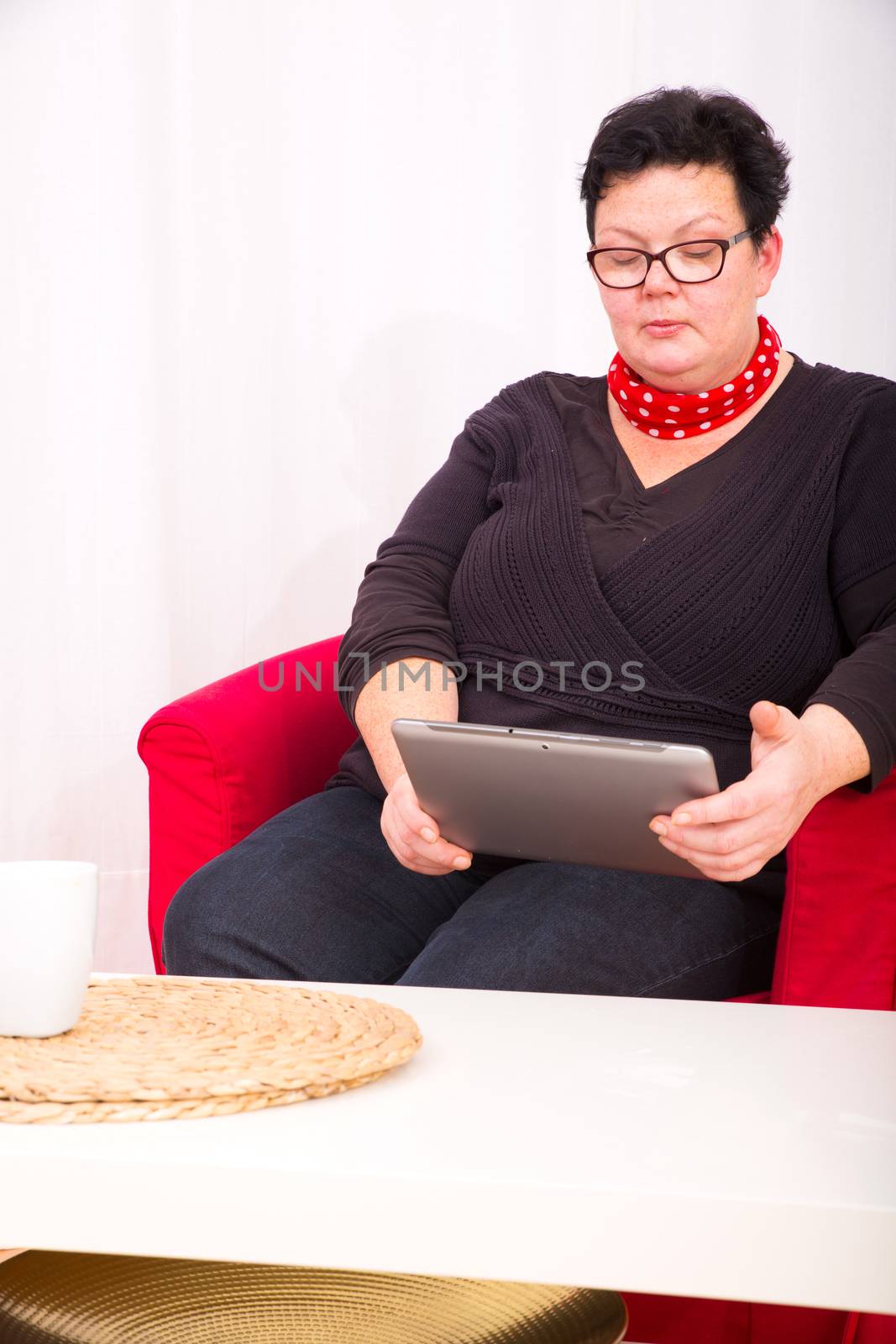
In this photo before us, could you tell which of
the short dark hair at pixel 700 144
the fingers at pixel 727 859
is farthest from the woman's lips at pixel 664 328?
the fingers at pixel 727 859

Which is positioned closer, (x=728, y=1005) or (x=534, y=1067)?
(x=534, y=1067)

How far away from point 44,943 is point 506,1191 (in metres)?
0.32

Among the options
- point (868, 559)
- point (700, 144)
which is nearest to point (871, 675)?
point (868, 559)

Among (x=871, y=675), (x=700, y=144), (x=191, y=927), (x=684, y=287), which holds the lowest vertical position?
(x=191, y=927)

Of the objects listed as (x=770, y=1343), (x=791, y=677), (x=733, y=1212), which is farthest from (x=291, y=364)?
(x=733, y=1212)

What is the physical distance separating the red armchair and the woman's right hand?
314mm

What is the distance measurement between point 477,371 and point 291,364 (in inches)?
13.1

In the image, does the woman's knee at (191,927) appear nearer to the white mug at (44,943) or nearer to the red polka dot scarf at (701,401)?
the white mug at (44,943)

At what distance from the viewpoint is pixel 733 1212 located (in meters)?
0.60

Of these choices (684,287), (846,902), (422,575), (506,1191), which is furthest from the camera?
(422,575)

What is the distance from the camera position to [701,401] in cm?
147

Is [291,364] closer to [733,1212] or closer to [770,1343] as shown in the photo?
[770,1343]

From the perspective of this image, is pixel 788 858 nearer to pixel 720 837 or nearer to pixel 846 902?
pixel 846 902

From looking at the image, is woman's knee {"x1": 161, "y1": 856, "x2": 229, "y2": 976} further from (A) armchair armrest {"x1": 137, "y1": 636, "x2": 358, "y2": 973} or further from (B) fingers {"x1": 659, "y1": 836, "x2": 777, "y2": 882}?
(B) fingers {"x1": 659, "y1": 836, "x2": 777, "y2": 882}
